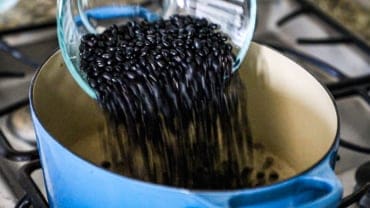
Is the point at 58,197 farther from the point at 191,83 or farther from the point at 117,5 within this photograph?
the point at 117,5

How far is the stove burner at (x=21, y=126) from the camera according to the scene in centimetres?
52

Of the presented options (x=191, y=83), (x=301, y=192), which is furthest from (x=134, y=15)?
(x=301, y=192)

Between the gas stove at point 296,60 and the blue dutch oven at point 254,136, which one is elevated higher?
the blue dutch oven at point 254,136

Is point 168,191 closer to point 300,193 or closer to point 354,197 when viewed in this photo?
point 300,193

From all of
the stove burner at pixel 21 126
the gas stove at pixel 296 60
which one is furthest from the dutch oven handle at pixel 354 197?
the stove burner at pixel 21 126

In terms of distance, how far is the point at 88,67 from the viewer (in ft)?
1.35

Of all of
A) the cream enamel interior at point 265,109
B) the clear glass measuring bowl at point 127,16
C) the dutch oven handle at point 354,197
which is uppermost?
the clear glass measuring bowl at point 127,16

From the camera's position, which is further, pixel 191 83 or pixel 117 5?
pixel 117 5

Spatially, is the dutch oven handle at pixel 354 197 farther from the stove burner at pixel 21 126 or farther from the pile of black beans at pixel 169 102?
the stove burner at pixel 21 126

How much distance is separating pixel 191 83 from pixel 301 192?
11 centimetres

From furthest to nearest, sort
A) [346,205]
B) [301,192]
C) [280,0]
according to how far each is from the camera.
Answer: [280,0]
[346,205]
[301,192]

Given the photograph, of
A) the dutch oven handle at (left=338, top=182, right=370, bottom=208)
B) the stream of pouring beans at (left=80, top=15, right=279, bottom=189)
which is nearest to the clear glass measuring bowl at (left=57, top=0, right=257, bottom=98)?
the stream of pouring beans at (left=80, top=15, right=279, bottom=189)

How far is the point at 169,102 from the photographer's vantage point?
398 millimetres

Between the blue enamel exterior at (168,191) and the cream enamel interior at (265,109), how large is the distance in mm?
68
